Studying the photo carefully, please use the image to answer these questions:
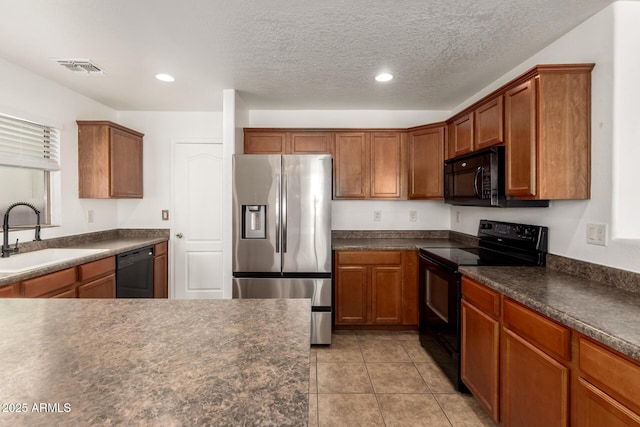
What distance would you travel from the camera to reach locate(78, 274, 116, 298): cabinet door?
8.25 ft

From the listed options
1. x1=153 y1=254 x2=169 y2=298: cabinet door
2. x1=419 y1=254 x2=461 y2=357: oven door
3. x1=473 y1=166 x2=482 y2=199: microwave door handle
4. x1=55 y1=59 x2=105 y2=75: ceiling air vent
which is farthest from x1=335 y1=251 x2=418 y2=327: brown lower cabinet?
x1=55 y1=59 x2=105 y2=75: ceiling air vent

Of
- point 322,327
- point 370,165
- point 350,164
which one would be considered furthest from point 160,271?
point 370,165

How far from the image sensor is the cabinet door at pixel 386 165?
11.5 ft

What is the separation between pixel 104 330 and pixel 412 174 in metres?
3.12

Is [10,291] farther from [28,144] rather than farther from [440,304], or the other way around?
[440,304]

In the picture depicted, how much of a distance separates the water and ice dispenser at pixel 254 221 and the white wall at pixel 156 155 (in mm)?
1544

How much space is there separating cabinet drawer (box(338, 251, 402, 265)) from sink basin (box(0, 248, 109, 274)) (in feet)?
7.19

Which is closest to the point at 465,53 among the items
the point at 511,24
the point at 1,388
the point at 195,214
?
the point at 511,24

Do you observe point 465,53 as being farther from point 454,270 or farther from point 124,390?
point 124,390

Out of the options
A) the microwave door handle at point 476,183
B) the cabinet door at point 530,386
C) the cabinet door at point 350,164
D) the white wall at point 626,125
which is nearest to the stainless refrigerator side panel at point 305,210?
the cabinet door at point 350,164

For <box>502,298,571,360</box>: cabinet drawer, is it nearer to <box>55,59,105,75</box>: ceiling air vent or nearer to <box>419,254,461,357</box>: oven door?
<box>419,254,461,357</box>: oven door

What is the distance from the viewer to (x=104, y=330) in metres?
1.01

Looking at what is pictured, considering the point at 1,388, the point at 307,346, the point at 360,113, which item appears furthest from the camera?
the point at 360,113

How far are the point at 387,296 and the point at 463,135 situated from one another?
67.4 inches
